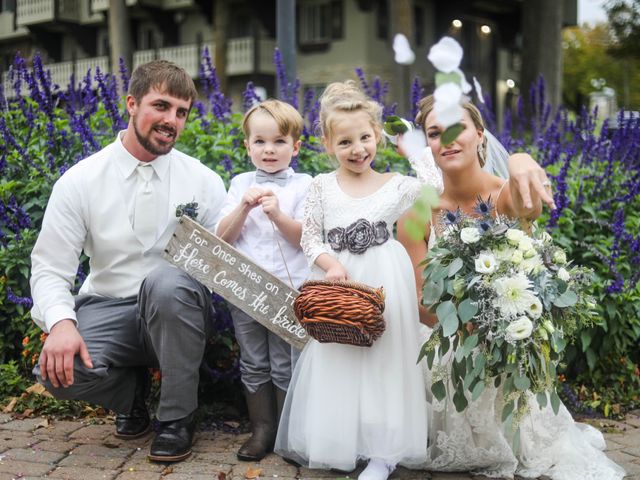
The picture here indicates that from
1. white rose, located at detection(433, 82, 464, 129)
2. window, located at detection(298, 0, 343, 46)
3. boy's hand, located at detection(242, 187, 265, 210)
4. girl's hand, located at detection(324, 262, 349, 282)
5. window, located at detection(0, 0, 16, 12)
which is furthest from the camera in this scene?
window, located at detection(0, 0, 16, 12)

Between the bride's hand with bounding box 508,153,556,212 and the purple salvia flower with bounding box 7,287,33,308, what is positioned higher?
the bride's hand with bounding box 508,153,556,212

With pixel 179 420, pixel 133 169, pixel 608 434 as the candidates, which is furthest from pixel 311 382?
pixel 608 434

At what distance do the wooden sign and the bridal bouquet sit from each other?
63 cm

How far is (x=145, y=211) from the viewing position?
3754mm

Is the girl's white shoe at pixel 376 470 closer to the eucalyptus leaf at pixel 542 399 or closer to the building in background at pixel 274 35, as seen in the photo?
the eucalyptus leaf at pixel 542 399

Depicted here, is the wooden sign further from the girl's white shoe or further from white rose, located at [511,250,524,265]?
white rose, located at [511,250,524,265]

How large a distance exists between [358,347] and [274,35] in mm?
22204

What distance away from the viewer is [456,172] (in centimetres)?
359

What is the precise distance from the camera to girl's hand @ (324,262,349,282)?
3275 mm

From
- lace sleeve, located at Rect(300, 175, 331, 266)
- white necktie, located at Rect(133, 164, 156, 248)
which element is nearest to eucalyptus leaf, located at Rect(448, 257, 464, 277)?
lace sleeve, located at Rect(300, 175, 331, 266)

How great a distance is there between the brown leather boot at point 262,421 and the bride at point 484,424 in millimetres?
690

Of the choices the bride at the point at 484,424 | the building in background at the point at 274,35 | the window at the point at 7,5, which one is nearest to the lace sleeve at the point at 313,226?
the bride at the point at 484,424

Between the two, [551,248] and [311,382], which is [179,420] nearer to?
[311,382]

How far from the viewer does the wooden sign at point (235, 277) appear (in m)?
3.53
